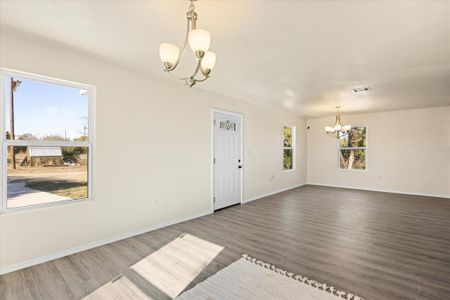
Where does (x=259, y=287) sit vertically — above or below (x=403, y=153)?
below

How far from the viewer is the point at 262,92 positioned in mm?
4773

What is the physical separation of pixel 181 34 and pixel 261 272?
8.89ft

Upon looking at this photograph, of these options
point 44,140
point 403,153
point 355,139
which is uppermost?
point 355,139

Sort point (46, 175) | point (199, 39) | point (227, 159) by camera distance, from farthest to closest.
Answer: point (227, 159), point (46, 175), point (199, 39)

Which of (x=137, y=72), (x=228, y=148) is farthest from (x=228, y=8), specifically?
(x=228, y=148)

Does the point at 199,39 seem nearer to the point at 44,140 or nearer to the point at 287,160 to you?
the point at 44,140

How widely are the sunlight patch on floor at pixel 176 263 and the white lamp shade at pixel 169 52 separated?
2.11 metres

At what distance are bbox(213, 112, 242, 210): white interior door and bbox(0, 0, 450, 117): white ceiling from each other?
52.5 inches

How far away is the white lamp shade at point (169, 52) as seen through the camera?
1.88 metres

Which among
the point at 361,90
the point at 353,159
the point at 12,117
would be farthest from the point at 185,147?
the point at 353,159

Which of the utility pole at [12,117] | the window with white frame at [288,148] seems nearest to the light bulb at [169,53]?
the utility pole at [12,117]

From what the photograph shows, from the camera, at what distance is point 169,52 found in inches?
74.4

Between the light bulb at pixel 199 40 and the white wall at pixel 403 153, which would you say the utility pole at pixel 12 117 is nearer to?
the light bulb at pixel 199 40

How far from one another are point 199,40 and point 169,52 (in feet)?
1.15
